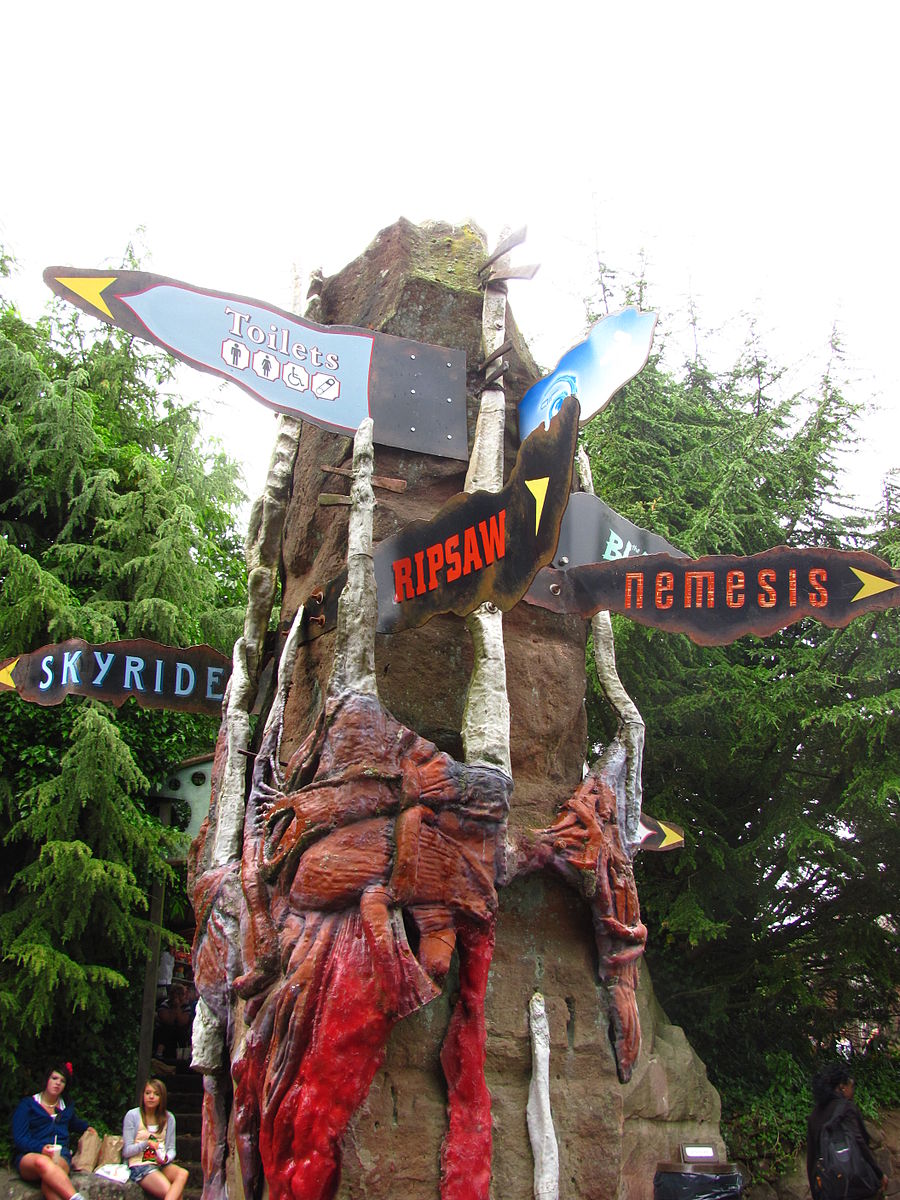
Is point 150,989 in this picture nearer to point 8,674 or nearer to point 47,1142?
point 47,1142

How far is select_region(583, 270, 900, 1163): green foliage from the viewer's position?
9.09 meters

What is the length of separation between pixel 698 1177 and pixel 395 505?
131 inches

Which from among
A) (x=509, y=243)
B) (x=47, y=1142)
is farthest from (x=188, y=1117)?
(x=509, y=243)

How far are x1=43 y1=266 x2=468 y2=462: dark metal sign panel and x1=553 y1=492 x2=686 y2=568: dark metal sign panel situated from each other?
1.93 feet

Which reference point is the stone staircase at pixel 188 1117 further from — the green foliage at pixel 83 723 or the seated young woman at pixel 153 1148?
the seated young woman at pixel 153 1148

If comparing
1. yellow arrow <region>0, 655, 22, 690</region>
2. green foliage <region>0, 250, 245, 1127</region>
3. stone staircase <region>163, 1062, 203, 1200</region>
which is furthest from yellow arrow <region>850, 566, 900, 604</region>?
green foliage <region>0, 250, 245, 1127</region>

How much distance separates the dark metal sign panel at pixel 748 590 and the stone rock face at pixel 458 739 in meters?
0.64

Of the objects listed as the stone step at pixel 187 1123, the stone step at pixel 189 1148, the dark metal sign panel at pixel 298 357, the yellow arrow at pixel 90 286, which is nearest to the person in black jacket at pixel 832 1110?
the dark metal sign panel at pixel 298 357

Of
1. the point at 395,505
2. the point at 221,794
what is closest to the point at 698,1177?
the point at 221,794

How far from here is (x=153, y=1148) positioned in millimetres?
6293

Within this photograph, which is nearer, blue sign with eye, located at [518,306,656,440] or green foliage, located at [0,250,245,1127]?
blue sign with eye, located at [518,306,656,440]

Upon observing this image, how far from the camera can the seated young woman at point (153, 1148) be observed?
6168 mm

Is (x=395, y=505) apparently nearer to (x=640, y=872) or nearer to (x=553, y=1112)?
(x=553, y=1112)

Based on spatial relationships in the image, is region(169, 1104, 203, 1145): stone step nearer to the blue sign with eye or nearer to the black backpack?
the black backpack
